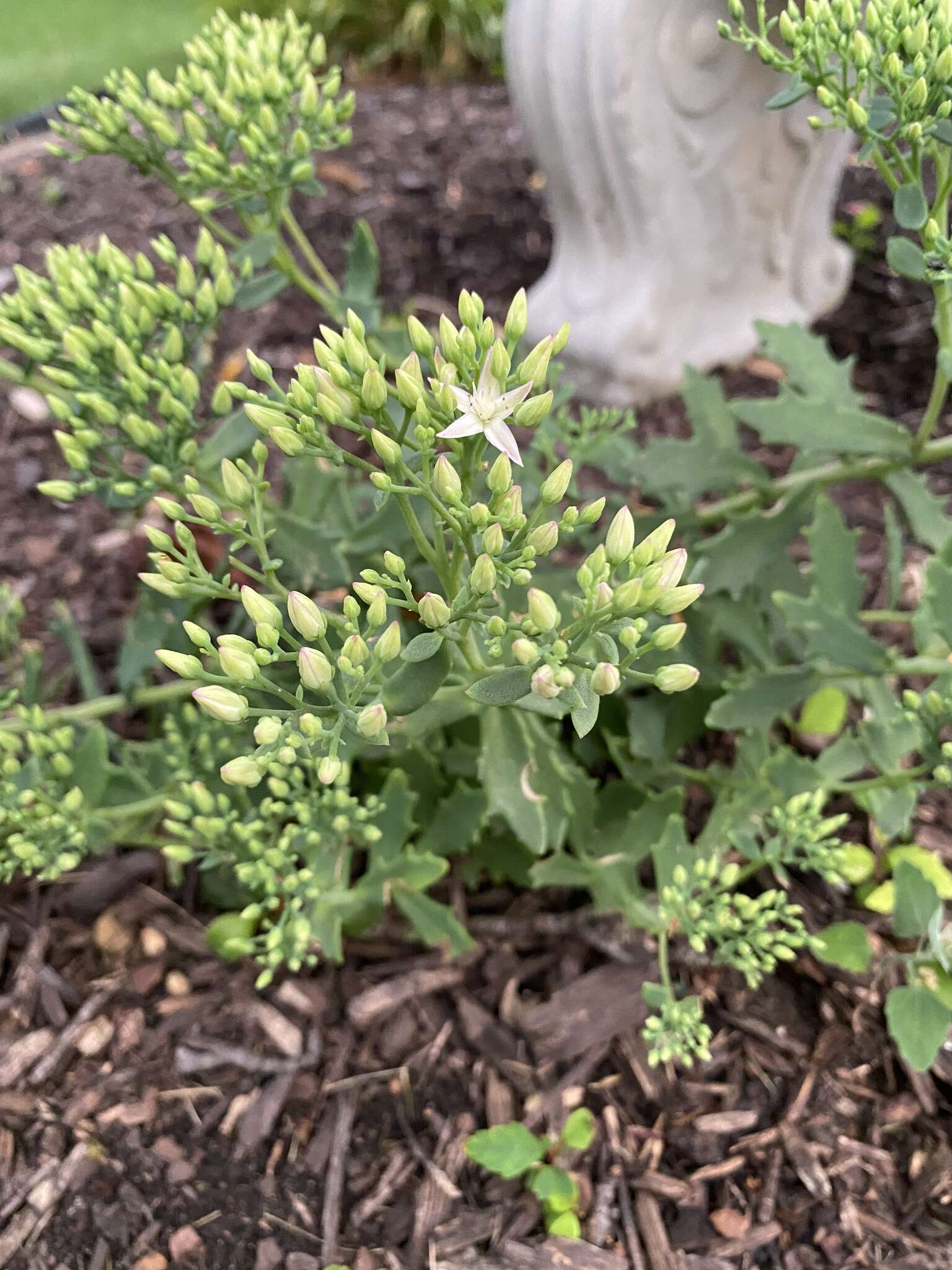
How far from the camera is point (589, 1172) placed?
5.31ft

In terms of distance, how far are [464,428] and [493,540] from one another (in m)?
0.13

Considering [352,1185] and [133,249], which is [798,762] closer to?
[352,1185]

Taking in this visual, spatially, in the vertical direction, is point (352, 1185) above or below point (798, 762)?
below

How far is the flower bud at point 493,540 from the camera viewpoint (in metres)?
1.03

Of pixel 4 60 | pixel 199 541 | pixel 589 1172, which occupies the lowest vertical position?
pixel 589 1172

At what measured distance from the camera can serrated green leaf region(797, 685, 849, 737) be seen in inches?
78.5

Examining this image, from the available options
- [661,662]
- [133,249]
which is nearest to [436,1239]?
[661,662]

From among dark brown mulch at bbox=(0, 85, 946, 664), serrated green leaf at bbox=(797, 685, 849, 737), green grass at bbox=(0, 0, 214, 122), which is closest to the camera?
serrated green leaf at bbox=(797, 685, 849, 737)

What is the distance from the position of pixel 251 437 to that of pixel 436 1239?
1.39 metres

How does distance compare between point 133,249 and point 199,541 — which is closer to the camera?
point 199,541

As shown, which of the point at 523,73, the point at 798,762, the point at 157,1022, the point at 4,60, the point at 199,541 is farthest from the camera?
the point at 4,60

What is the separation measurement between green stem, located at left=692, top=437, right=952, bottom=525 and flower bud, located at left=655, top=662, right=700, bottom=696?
34.4 inches

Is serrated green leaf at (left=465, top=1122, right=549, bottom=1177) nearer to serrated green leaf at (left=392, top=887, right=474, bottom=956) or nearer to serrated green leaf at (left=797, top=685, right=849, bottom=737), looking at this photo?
serrated green leaf at (left=392, top=887, right=474, bottom=956)

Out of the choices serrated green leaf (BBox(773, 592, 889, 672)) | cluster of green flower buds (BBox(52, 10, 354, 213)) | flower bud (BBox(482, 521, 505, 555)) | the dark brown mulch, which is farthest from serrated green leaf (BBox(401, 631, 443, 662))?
the dark brown mulch
